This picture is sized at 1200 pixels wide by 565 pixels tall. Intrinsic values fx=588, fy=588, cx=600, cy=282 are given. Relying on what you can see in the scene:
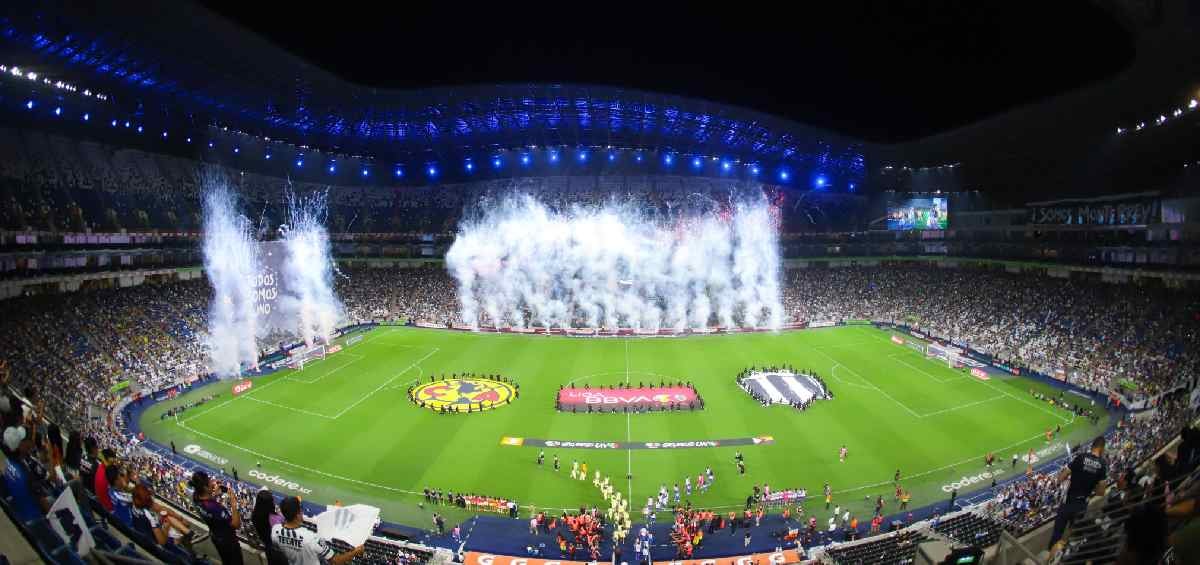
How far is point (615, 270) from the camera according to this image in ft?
210

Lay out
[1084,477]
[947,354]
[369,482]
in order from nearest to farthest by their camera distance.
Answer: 1. [1084,477]
2. [369,482]
3. [947,354]

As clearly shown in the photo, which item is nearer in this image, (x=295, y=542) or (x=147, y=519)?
(x=295, y=542)

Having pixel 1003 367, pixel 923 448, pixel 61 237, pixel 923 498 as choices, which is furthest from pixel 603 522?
pixel 61 237

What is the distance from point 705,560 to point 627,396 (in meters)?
16.3

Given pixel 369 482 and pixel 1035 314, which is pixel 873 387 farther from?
pixel 369 482

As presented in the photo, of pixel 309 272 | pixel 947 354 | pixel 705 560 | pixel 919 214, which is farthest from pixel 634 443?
pixel 919 214

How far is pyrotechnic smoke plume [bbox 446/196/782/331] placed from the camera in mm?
58812

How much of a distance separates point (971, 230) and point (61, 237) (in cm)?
8233

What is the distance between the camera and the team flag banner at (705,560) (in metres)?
19.6

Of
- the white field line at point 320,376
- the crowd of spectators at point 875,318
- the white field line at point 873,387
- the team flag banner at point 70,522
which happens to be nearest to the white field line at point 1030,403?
the crowd of spectators at point 875,318

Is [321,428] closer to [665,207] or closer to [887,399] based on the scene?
[887,399]

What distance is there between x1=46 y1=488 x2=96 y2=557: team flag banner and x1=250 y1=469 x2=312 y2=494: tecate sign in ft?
67.8

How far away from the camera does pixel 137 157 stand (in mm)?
55500

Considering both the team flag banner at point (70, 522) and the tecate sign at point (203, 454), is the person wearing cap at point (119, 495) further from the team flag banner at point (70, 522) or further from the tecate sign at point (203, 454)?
the tecate sign at point (203, 454)
